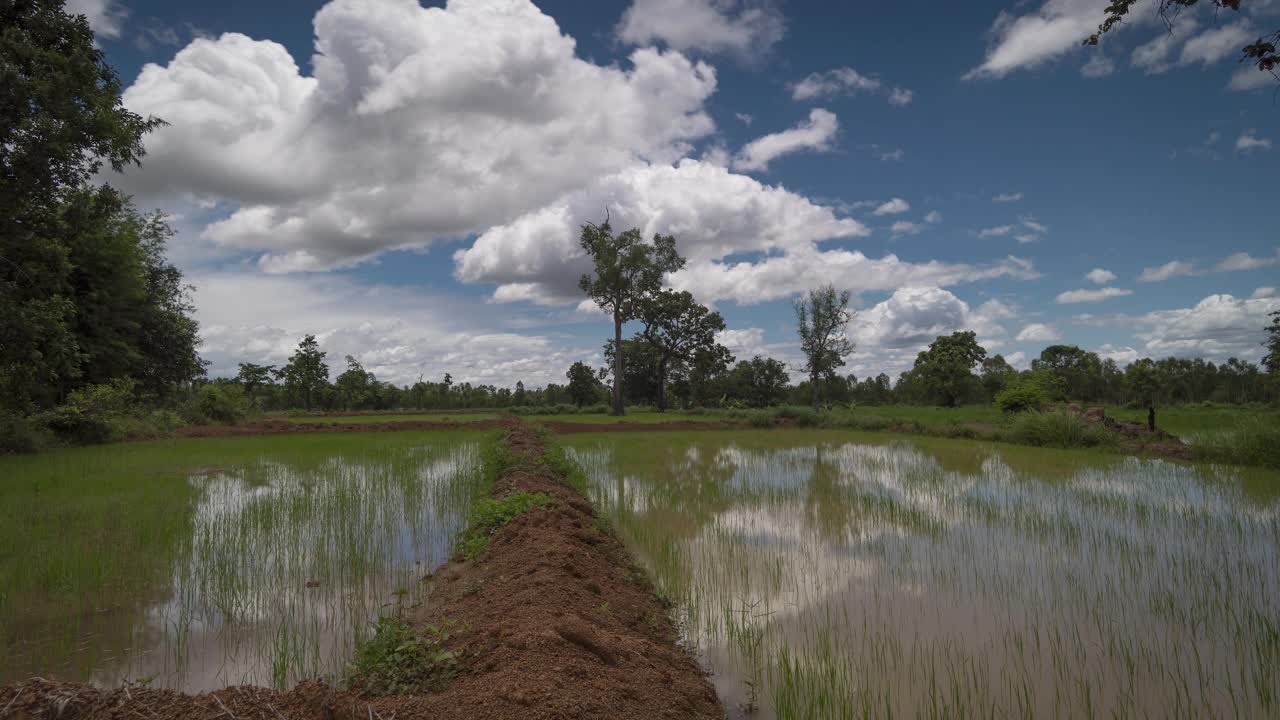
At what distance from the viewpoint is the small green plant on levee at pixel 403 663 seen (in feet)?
10.2

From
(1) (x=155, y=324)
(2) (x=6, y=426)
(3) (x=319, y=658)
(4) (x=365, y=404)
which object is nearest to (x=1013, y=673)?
(3) (x=319, y=658)

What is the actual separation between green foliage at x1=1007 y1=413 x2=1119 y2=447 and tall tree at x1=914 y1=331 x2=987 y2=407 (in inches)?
1187

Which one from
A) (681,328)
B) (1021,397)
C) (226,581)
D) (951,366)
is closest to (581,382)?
(681,328)

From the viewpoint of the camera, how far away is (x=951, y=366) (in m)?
47.8

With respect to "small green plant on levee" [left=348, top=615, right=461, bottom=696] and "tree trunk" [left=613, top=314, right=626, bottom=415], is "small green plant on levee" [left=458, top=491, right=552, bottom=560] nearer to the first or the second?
"small green plant on levee" [left=348, top=615, right=461, bottom=696]

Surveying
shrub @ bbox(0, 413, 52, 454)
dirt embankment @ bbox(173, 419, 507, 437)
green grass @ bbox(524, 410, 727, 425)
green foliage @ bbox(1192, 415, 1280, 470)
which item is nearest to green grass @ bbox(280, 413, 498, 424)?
dirt embankment @ bbox(173, 419, 507, 437)

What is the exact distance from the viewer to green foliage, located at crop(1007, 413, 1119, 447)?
17500mm

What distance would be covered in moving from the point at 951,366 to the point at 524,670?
2061 inches

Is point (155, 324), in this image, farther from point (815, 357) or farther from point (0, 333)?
point (815, 357)

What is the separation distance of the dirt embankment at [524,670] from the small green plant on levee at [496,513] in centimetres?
111

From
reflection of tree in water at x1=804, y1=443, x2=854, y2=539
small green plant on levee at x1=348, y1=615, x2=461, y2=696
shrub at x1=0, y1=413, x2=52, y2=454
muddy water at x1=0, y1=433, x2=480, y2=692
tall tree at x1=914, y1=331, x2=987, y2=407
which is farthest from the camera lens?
tall tree at x1=914, y1=331, x2=987, y2=407

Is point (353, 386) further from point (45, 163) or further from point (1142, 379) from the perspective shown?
point (1142, 379)

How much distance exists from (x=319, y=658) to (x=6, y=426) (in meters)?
18.6

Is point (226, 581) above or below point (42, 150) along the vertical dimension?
below
